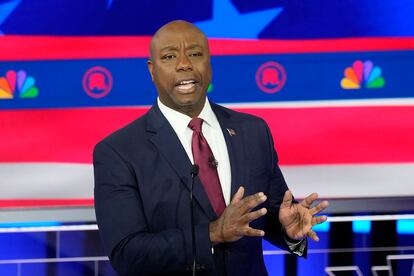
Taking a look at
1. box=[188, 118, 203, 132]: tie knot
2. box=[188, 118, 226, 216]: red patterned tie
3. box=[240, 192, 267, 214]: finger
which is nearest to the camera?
box=[240, 192, 267, 214]: finger

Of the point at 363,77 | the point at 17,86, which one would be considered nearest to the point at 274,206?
the point at 363,77

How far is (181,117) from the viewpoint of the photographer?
197 centimetres

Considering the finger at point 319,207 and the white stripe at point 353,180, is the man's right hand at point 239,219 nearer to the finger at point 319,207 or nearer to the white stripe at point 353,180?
the finger at point 319,207

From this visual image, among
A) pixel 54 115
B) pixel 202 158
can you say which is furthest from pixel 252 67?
pixel 202 158

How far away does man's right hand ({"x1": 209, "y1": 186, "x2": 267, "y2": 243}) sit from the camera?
1.61 m

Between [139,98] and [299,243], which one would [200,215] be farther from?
[139,98]

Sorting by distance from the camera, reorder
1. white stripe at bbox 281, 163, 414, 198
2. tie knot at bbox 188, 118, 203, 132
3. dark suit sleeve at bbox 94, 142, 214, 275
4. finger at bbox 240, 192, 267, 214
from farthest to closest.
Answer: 1. white stripe at bbox 281, 163, 414, 198
2. tie knot at bbox 188, 118, 203, 132
3. dark suit sleeve at bbox 94, 142, 214, 275
4. finger at bbox 240, 192, 267, 214

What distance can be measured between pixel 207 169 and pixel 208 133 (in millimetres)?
139

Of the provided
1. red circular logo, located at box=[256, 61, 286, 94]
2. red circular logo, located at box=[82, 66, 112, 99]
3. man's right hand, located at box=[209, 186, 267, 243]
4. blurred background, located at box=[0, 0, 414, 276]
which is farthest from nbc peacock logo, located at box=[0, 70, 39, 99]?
man's right hand, located at box=[209, 186, 267, 243]

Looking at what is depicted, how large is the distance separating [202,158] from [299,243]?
34 centimetres

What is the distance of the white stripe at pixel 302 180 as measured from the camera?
296 cm

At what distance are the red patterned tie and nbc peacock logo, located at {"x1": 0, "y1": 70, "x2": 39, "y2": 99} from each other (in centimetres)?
127

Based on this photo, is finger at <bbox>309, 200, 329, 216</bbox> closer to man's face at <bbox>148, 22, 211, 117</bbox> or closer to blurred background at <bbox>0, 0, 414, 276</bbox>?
man's face at <bbox>148, 22, 211, 117</bbox>

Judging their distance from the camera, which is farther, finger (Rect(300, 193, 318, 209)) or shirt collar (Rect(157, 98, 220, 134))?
shirt collar (Rect(157, 98, 220, 134))
